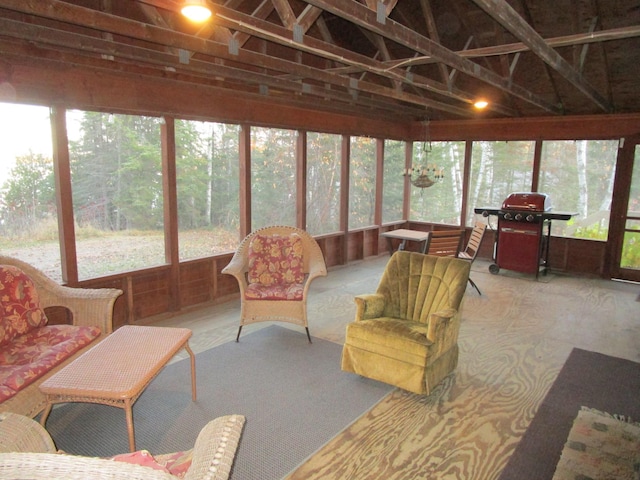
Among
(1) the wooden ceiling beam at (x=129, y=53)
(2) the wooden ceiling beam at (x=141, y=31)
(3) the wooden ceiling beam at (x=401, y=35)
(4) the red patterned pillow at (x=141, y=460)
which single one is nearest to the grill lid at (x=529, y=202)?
(3) the wooden ceiling beam at (x=401, y=35)

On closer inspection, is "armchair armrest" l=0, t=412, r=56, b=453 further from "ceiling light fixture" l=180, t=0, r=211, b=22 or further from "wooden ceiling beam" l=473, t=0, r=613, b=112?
"wooden ceiling beam" l=473, t=0, r=613, b=112

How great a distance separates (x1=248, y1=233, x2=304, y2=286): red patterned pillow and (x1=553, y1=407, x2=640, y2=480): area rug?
8.47 ft

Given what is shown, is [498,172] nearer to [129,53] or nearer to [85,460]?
[129,53]

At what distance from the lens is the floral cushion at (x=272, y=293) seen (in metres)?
3.94

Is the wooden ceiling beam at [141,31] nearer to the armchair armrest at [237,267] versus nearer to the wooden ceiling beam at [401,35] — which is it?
the wooden ceiling beam at [401,35]

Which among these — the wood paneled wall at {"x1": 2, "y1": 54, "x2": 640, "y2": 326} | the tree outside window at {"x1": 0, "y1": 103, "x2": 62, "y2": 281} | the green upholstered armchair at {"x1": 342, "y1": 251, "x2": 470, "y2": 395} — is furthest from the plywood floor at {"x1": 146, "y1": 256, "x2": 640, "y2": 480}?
the tree outside window at {"x1": 0, "y1": 103, "x2": 62, "y2": 281}

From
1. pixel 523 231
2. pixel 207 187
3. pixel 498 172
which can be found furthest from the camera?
pixel 498 172

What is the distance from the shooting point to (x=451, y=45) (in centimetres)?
544

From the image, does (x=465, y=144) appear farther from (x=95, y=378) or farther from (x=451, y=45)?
(x=95, y=378)

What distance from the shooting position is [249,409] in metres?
2.88

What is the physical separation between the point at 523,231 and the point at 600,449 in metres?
4.45

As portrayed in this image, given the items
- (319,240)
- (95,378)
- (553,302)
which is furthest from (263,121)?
(553,302)

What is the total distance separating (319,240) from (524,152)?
3.81 meters

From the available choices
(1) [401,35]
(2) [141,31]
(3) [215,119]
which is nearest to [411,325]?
Result: (1) [401,35]
